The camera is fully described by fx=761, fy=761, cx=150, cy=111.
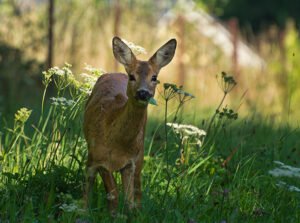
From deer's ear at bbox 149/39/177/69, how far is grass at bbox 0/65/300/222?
1.80 ft

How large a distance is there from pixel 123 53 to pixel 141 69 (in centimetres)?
30

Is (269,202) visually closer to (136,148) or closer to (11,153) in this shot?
(136,148)

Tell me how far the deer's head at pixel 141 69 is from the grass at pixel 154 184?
37cm

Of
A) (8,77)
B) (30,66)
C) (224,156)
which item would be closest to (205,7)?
(30,66)

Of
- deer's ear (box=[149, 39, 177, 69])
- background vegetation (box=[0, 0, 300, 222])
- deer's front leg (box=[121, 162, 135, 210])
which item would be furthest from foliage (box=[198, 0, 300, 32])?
deer's front leg (box=[121, 162, 135, 210])

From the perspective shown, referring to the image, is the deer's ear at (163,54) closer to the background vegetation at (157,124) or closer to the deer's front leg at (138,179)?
the background vegetation at (157,124)

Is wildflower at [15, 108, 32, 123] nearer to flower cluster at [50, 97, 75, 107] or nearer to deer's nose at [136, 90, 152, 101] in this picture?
flower cluster at [50, 97, 75, 107]

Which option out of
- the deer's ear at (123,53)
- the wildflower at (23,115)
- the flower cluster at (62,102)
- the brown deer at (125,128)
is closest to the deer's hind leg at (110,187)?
the brown deer at (125,128)

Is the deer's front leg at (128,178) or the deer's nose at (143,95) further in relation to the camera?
the deer's front leg at (128,178)

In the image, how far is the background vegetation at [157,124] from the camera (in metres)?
4.85

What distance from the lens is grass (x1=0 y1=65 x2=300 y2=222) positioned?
4574 mm

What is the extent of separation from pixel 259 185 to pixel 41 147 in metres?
1.70

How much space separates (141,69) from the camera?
5.09 m

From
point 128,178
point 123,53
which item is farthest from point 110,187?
point 123,53
